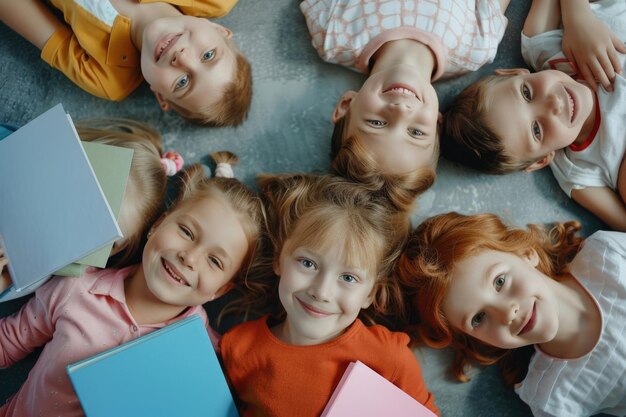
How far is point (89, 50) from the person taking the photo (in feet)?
3.68

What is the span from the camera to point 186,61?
1.04 metres

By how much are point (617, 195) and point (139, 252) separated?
1.10 metres

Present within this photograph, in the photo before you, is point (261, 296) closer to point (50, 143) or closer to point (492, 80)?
point (50, 143)

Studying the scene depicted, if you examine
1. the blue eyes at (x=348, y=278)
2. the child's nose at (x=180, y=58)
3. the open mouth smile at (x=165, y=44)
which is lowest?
the blue eyes at (x=348, y=278)

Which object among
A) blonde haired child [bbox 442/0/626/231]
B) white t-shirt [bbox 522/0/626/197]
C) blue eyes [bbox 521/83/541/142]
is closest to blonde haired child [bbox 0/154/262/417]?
blonde haired child [bbox 442/0/626/231]

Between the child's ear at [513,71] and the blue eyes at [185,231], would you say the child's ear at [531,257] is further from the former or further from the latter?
the blue eyes at [185,231]

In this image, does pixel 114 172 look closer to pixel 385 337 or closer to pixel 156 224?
pixel 156 224

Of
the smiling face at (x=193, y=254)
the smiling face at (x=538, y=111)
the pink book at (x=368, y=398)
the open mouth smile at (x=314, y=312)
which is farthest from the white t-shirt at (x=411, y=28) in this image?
the pink book at (x=368, y=398)

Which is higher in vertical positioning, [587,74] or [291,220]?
[587,74]

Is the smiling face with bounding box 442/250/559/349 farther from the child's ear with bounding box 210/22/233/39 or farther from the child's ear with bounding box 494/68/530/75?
the child's ear with bounding box 210/22/233/39

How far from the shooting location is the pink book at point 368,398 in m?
0.94

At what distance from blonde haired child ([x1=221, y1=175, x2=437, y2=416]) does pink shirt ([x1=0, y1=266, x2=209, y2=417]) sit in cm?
20

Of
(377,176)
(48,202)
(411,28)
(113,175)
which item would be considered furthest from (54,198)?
(411,28)

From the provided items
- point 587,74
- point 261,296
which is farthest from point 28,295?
point 587,74
